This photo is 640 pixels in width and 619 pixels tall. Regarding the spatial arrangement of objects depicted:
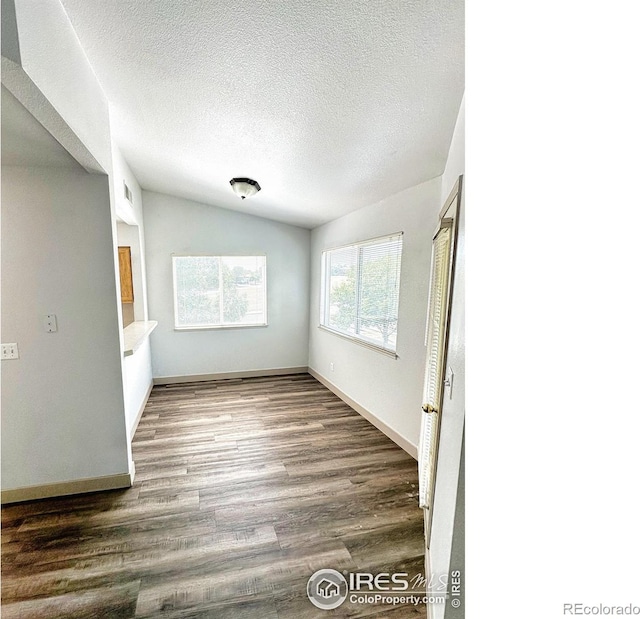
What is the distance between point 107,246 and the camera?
222 cm

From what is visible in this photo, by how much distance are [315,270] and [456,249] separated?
3698 mm

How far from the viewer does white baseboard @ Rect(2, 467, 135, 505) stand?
2270mm

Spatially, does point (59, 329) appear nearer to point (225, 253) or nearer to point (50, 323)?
point (50, 323)

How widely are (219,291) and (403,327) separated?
302 cm

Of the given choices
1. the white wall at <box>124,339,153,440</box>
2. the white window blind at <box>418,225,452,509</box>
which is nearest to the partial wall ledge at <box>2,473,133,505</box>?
A: the white wall at <box>124,339,153,440</box>

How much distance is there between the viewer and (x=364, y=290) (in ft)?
12.4

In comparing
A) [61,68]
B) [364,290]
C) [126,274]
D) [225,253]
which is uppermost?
[61,68]

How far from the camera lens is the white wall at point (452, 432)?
3.91 ft

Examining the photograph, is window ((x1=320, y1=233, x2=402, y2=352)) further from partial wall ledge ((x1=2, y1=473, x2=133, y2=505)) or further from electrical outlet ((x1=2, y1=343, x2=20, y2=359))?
→ electrical outlet ((x1=2, y1=343, x2=20, y2=359))

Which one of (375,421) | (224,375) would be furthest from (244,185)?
(224,375)

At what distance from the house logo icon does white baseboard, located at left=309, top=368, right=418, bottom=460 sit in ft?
4.44

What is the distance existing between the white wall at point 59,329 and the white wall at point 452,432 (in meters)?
2.14

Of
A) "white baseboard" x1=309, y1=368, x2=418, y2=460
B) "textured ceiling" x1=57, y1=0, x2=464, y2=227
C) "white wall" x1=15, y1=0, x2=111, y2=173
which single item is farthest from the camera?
"white baseboard" x1=309, y1=368, x2=418, y2=460
